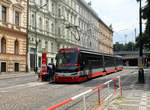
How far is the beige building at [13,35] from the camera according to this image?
29.5m

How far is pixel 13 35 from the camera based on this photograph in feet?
104

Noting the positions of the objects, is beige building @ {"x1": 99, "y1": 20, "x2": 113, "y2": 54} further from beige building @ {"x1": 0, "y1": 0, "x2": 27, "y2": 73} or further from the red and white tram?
the red and white tram

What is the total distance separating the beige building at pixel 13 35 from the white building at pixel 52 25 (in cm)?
190

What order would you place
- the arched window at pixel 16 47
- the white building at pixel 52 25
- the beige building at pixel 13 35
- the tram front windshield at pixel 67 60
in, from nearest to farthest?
the tram front windshield at pixel 67 60 → the beige building at pixel 13 35 → the arched window at pixel 16 47 → the white building at pixel 52 25

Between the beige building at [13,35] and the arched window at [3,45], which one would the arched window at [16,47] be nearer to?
the beige building at [13,35]

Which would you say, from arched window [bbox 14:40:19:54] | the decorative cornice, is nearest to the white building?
arched window [bbox 14:40:19:54]

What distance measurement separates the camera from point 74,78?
16.0m

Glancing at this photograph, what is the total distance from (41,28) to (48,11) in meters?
4.47

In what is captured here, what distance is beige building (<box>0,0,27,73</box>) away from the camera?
96.8 feet

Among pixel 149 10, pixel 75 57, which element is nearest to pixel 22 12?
pixel 75 57

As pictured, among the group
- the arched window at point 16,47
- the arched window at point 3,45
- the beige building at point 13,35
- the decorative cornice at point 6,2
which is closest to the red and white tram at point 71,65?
the beige building at point 13,35

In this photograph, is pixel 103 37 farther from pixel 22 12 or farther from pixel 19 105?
pixel 19 105

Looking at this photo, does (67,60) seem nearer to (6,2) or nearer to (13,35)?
(13,35)

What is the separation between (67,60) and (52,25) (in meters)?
28.5
